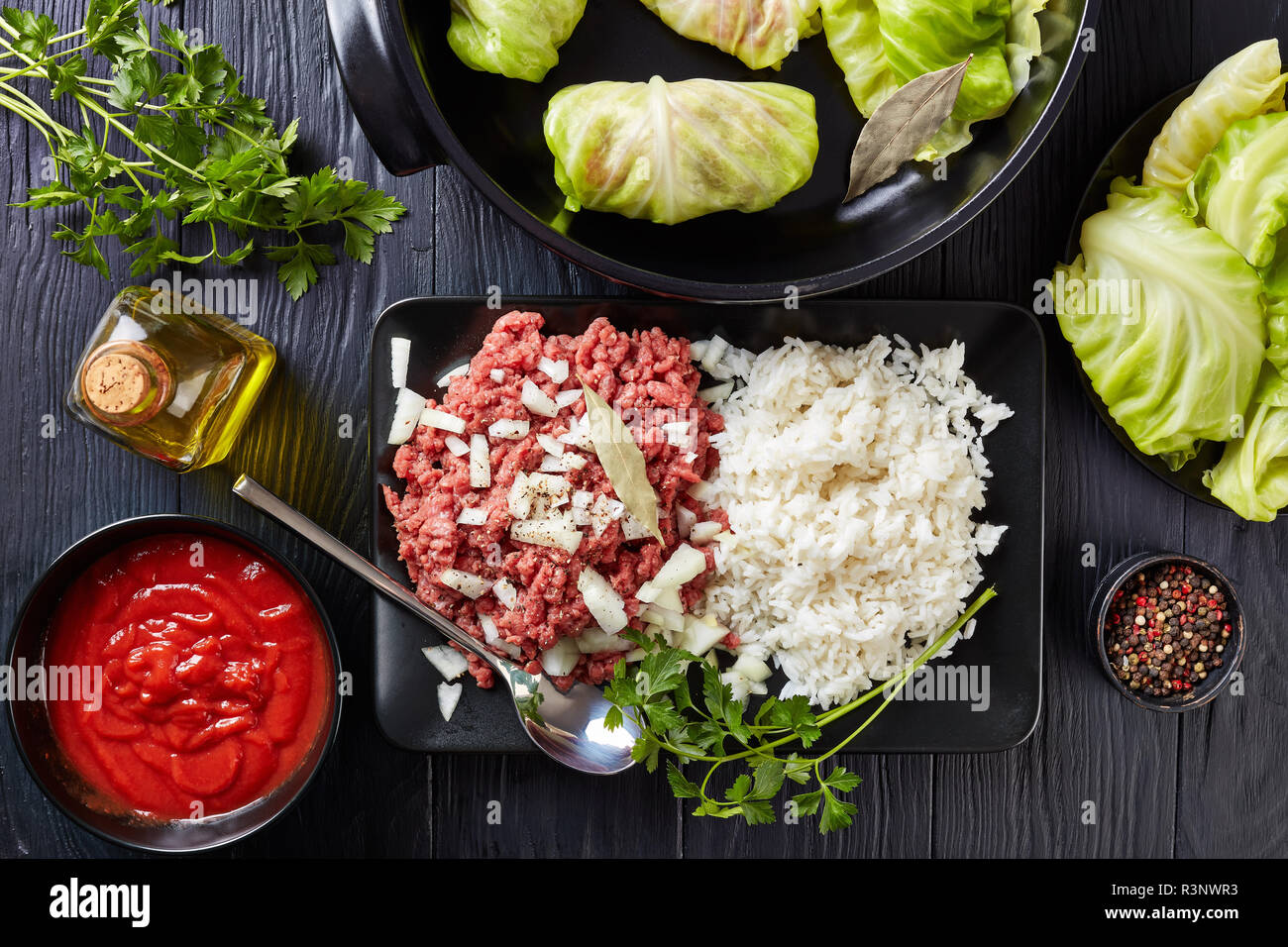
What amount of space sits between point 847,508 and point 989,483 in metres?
0.33

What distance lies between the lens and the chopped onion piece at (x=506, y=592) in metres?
1.86

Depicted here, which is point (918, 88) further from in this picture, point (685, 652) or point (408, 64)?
point (685, 652)

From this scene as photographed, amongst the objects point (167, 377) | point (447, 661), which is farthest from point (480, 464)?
point (167, 377)

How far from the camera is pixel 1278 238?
1821 millimetres

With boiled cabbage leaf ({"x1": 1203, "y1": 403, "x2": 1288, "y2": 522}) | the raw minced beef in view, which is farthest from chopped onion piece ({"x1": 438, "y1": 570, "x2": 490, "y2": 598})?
boiled cabbage leaf ({"x1": 1203, "y1": 403, "x2": 1288, "y2": 522})

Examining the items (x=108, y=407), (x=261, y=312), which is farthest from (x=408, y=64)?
(x=108, y=407)

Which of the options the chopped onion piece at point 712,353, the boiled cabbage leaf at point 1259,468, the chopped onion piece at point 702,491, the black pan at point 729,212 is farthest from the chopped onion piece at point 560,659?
the boiled cabbage leaf at point 1259,468

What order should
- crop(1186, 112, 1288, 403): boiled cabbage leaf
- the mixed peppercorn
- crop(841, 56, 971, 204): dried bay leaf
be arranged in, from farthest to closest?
the mixed peppercorn < crop(1186, 112, 1288, 403): boiled cabbage leaf < crop(841, 56, 971, 204): dried bay leaf

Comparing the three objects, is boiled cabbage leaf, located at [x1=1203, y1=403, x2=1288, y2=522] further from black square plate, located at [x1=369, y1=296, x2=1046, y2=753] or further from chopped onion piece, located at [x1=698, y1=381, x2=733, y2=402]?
chopped onion piece, located at [x1=698, y1=381, x2=733, y2=402]

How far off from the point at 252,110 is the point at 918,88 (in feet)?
4.26

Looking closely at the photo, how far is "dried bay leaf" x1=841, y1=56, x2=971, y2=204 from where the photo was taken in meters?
1.68

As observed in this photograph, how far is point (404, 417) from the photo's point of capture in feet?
6.27

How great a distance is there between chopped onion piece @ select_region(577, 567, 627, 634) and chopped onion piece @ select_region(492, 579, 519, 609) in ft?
0.41

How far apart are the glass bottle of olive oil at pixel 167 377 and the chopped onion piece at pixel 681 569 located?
933 mm
